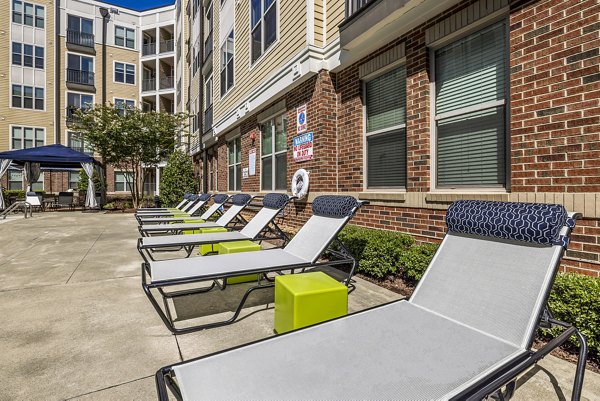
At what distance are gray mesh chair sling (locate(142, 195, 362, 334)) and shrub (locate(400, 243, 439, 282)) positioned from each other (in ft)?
2.30

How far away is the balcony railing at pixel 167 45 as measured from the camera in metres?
26.6

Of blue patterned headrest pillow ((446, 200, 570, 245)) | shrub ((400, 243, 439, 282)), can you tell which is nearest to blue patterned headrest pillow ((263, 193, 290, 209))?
Answer: shrub ((400, 243, 439, 282))

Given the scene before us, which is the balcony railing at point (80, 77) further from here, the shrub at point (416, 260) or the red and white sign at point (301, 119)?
the shrub at point (416, 260)

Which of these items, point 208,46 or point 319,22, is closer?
point 319,22

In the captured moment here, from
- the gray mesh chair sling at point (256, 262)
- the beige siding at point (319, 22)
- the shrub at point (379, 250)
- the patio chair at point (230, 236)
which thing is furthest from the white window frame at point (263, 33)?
the shrub at point (379, 250)

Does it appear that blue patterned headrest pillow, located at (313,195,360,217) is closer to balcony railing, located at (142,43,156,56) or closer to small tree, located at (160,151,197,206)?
small tree, located at (160,151,197,206)

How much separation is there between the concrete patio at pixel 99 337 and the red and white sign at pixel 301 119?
374 cm

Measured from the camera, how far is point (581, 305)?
231cm

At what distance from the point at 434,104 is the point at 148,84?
28.8 meters

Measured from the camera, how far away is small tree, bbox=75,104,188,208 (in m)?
16.9

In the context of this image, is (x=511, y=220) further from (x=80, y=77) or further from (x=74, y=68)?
(x=74, y=68)

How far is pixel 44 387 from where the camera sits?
202 cm

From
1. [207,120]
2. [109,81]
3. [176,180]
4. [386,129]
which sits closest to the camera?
[386,129]

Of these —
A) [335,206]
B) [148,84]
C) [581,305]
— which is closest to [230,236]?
[335,206]
